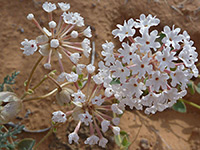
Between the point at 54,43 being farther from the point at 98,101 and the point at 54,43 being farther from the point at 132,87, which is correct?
→ the point at 132,87

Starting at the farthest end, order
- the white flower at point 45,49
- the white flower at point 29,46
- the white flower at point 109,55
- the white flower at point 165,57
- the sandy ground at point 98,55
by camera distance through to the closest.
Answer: the sandy ground at point 98,55 → the white flower at point 45,49 → the white flower at point 29,46 → the white flower at point 109,55 → the white flower at point 165,57

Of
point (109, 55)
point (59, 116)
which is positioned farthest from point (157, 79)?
point (59, 116)

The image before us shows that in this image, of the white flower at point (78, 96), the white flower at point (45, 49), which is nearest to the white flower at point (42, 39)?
the white flower at point (45, 49)

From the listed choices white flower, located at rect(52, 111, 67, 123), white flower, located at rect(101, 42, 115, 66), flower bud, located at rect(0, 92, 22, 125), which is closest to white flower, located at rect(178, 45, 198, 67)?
white flower, located at rect(101, 42, 115, 66)

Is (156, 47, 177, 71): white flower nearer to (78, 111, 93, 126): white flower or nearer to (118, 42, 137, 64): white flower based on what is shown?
(118, 42, 137, 64): white flower

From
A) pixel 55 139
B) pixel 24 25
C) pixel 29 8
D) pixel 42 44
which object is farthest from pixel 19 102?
pixel 29 8

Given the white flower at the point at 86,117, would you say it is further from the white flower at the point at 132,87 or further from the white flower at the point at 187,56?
the white flower at the point at 187,56

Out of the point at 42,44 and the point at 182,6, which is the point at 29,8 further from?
the point at 182,6
